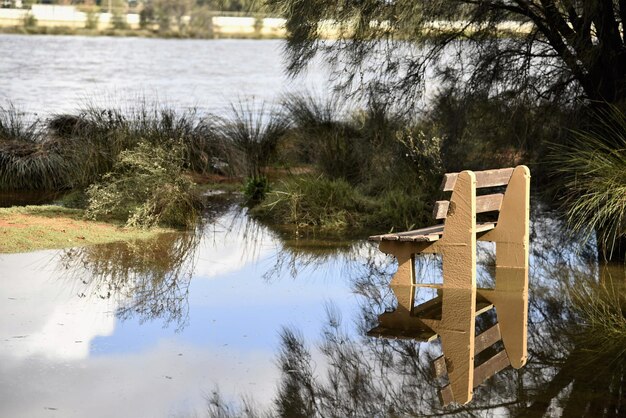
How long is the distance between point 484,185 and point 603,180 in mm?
1255

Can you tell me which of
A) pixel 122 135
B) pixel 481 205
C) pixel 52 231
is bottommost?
pixel 52 231

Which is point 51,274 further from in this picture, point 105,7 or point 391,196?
point 105,7

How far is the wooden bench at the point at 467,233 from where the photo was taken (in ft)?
27.9

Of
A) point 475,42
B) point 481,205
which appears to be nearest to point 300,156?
point 475,42

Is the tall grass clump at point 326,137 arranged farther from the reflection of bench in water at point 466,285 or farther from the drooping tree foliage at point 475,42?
the reflection of bench in water at point 466,285

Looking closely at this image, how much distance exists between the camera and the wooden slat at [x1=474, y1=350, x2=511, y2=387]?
640 cm

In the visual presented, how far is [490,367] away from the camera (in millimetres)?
6637

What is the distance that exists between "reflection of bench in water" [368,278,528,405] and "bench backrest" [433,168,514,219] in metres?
0.70

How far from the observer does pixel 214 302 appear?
8320 millimetres

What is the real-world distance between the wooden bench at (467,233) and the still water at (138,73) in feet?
47.9

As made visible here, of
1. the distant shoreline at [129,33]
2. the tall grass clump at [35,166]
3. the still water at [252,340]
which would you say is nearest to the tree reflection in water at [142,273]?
the still water at [252,340]

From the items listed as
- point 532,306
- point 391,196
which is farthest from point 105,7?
point 532,306

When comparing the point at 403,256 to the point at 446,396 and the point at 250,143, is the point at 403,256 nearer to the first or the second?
the point at 446,396

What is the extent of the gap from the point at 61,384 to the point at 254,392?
111 cm
